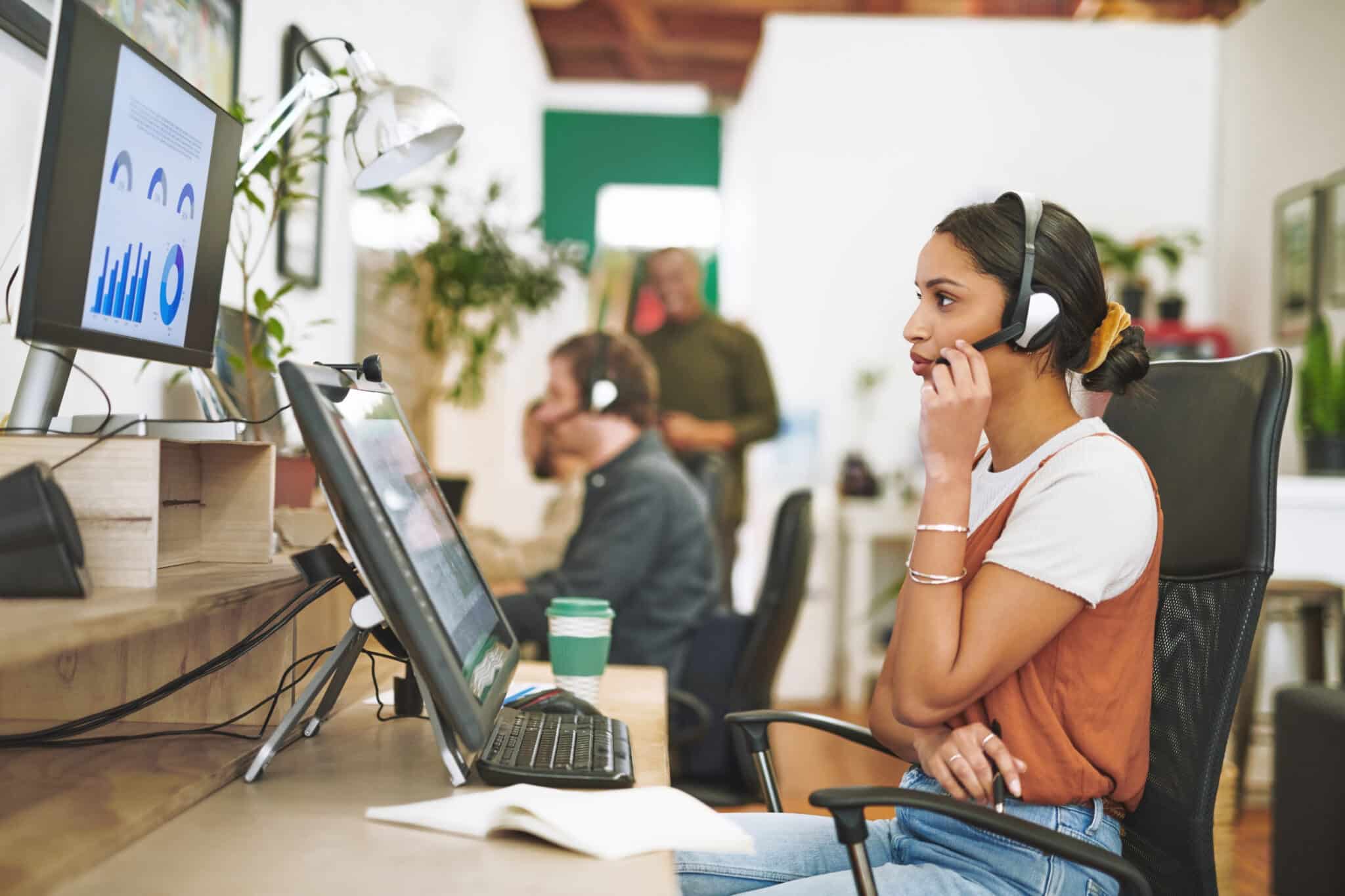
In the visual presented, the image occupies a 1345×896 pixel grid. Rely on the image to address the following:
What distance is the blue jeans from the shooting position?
1.14 metres

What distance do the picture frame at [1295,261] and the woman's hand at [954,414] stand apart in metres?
4.07

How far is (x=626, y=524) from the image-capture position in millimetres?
2646

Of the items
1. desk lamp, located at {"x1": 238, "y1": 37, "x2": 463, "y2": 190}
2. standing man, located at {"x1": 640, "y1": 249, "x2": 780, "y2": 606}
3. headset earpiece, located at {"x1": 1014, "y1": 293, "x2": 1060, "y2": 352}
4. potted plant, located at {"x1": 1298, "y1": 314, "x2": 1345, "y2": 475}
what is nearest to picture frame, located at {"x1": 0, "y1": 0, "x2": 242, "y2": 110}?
desk lamp, located at {"x1": 238, "y1": 37, "x2": 463, "y2": 190}

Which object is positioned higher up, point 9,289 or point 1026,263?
point 1026,263

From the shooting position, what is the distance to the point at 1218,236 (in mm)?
5730

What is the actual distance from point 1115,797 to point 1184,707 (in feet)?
0.54

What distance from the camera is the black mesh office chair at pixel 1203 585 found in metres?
1.29

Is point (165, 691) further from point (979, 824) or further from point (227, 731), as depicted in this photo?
point (979, 824)

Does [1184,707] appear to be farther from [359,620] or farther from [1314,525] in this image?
[1314,525]

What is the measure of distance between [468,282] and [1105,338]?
2.42 metres

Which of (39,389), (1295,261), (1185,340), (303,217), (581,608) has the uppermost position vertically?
(1295,261)

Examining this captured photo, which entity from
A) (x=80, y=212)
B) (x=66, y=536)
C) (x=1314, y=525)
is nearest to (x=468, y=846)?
(x=66, y=536)

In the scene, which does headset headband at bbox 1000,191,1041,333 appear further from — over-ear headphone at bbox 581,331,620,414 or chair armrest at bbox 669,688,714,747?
over-ear headphone at bbox 581,331,620,414

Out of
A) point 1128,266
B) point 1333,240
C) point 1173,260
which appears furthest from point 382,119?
point 1173,260
